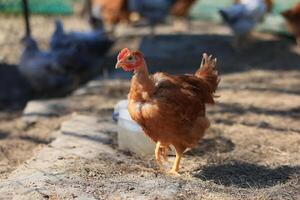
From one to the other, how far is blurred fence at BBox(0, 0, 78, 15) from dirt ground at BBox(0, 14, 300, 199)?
1.35 meters

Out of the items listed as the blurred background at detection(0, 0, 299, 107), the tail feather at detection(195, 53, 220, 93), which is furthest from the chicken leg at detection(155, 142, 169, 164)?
the blurred background at detection(0, 0, 299, 107)

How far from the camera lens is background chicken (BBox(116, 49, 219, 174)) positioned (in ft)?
13.5

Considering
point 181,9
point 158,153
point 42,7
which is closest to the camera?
point 158,153

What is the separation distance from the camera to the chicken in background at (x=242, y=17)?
9.13 metres

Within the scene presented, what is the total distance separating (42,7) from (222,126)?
7078 millimetres

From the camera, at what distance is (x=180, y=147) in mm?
4324

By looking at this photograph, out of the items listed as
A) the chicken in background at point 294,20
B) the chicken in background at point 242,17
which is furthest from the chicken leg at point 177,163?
the chicken in background at point 294,20

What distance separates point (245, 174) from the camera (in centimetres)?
441

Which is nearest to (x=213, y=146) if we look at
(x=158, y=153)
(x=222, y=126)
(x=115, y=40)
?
(x=222, y=126)

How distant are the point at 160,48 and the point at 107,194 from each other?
5.75m

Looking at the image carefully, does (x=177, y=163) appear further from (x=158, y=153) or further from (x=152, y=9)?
(x=152, y=9)

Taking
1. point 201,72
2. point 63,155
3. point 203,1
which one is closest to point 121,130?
point 63,155

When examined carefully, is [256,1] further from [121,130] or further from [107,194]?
[107,194]

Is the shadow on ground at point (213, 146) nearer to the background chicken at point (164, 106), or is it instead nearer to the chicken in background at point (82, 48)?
the background chicken at point (164, 106)
